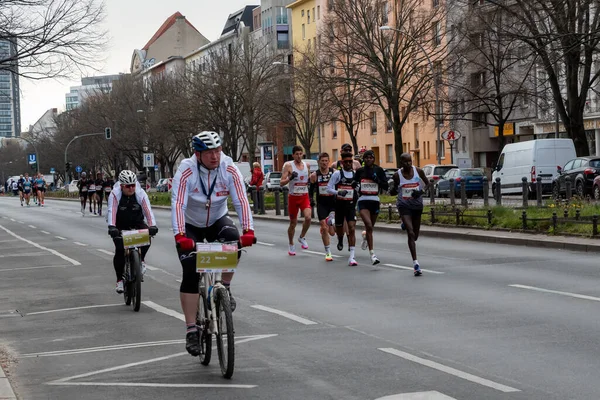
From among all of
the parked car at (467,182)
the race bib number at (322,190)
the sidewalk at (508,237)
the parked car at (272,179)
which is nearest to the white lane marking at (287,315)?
the race bib number at (322,190)

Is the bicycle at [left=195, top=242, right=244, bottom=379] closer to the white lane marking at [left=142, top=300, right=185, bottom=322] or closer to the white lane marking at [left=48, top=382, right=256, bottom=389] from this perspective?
the white lane marking at [left=48, top=382, right=256, bottom=389]

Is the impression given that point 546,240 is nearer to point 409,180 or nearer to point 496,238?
point 496,238

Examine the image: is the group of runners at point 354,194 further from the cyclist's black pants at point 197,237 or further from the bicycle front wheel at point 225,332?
the bicycle front wheel at point 225,332

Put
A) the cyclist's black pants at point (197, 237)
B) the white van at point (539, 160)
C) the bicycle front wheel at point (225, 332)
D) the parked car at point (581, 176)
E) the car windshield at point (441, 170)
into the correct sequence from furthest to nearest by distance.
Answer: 1. the car windshield at point (441, 170)
2. the white van at point (539, 160)
3. the parked car at point (581, 176)
4. the cyclist's black pants at point (197, 237)
5. the bicycle front wheel at point (225, 332)

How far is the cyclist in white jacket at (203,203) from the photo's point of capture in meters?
8.12

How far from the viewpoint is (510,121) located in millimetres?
68688

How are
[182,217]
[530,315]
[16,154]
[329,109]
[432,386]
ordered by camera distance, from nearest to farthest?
[432,386], [182,217], [530,315], [329,109], [16,154]

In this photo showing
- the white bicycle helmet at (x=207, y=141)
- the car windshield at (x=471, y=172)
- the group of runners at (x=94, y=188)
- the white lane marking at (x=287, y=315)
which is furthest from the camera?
the group of runners at (x=94, y=188)

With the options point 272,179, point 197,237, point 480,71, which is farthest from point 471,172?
point 197,237

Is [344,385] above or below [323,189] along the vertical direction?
below

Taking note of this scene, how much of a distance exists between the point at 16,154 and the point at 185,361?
601ft

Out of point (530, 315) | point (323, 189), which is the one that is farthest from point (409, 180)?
point (530, 315)

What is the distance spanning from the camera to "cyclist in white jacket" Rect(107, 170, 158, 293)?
13.0 metres

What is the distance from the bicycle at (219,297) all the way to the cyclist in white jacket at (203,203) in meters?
0.14
